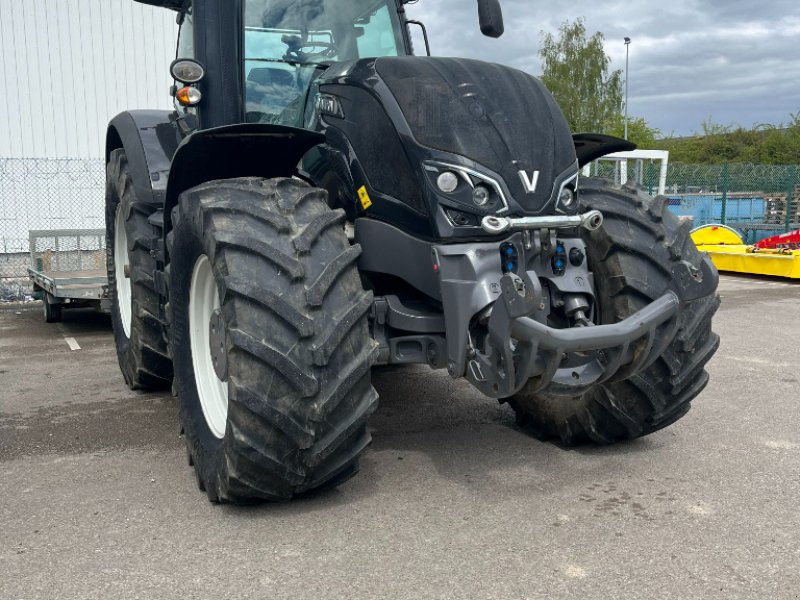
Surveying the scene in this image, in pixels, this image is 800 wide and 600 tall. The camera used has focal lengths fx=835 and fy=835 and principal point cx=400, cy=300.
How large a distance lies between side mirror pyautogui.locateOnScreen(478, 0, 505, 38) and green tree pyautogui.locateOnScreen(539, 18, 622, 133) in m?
47.2

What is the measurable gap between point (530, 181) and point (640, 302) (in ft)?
2.53

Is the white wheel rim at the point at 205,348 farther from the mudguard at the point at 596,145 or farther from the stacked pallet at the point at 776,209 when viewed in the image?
the stacked pallet at the point at 776,209

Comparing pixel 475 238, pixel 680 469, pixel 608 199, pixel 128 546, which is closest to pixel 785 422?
pixel 680 469

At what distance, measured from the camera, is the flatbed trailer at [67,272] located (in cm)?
797

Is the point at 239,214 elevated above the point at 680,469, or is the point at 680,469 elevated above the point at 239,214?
the point at 239,214

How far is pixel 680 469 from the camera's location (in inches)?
152

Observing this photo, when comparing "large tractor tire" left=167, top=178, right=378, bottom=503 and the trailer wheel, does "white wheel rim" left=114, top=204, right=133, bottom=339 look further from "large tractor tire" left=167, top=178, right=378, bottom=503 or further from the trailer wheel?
"large tractor tire" left=167, top=178, right=378, bottom=503

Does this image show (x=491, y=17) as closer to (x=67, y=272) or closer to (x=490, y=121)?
(x=490, y=121)

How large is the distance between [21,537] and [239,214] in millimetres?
1478

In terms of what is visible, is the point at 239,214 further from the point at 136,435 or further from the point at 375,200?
the point at 136,435

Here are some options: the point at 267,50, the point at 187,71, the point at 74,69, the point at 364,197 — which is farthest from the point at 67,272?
the point at 364,197

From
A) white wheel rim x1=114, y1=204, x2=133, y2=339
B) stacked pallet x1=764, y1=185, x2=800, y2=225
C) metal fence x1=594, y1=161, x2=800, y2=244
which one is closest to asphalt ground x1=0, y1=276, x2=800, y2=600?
white wheel rim x1=114, y1=204, x2=133, y2=339

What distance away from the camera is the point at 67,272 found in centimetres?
942

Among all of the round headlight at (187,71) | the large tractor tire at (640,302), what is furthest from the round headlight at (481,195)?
the round headlight at (187,71)
